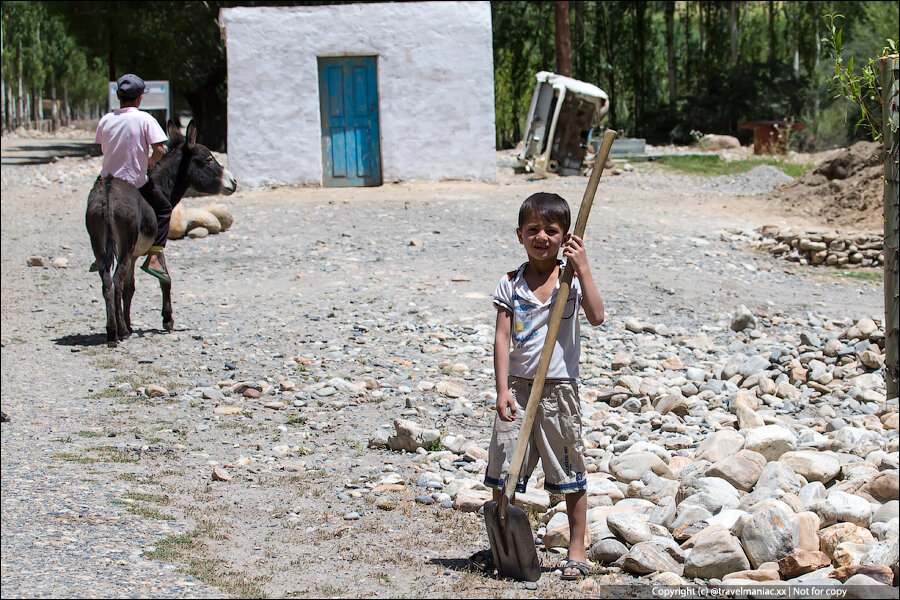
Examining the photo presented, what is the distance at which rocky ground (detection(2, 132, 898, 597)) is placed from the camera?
3709 mm

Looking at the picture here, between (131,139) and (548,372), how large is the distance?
536 centimetres

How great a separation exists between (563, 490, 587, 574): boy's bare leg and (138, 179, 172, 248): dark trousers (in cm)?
556

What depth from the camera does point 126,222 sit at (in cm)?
786

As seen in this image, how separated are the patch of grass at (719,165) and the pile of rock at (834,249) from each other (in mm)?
7142

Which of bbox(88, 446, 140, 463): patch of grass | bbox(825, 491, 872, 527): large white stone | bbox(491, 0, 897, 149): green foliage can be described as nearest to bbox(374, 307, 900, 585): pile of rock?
bbox(825, 491, 872, 527): large white stone

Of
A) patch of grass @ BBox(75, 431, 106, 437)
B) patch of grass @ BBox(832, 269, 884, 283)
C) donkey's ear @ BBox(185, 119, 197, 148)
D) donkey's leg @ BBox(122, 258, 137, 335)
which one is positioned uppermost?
donkey's ear @ BBox(185, 119, 197, 148)

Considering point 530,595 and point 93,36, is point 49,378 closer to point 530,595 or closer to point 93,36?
point 530,595

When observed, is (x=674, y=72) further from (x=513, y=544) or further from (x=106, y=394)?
(x=513, y=544)

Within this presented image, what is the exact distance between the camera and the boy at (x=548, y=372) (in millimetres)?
3594

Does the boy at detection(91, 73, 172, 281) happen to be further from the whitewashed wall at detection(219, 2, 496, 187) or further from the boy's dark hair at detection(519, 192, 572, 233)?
the whitewashed wall at detection(219, 2, 496, 187)

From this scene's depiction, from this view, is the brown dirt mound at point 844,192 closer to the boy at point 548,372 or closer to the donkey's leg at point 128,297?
the donkey's leg at point 128,297

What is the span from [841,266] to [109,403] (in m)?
9.45

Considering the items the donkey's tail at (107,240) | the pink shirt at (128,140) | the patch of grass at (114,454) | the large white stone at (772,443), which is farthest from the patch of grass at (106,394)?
the large white stone at (772,443)

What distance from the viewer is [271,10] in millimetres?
16234
